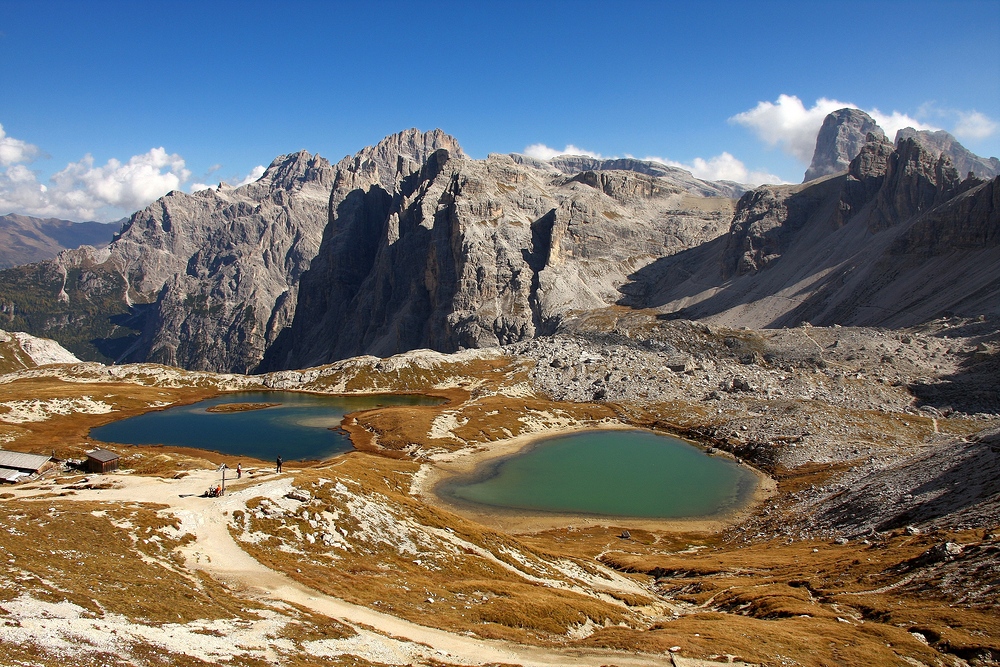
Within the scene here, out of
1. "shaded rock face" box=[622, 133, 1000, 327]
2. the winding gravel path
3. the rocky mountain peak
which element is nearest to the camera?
the winding gravel path

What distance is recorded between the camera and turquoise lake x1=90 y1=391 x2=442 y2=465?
3440 inches

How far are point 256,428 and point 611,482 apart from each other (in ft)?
212

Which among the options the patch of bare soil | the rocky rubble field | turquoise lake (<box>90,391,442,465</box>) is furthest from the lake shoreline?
turquoise lake (<box>90,391,442,465</box>)

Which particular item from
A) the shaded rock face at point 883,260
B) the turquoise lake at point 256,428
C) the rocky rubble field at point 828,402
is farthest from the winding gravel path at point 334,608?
the shaded rock face at point 883,260

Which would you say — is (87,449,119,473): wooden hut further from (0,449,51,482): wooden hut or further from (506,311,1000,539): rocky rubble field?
(506,311,1000,539): rocky rubble field

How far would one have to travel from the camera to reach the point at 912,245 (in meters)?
147

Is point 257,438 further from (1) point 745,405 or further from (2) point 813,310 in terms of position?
(2) point 813,310

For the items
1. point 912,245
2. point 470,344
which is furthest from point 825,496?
point 470,344

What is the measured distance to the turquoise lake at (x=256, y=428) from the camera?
87.4m

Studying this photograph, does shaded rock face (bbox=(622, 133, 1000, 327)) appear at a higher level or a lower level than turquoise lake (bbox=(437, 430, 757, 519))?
higher

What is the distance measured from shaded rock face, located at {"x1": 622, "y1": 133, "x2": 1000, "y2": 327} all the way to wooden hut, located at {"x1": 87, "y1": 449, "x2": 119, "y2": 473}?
146 m

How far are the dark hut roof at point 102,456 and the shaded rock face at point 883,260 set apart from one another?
479ft

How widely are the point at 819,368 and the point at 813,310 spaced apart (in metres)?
53.2

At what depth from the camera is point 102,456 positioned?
50.8m
